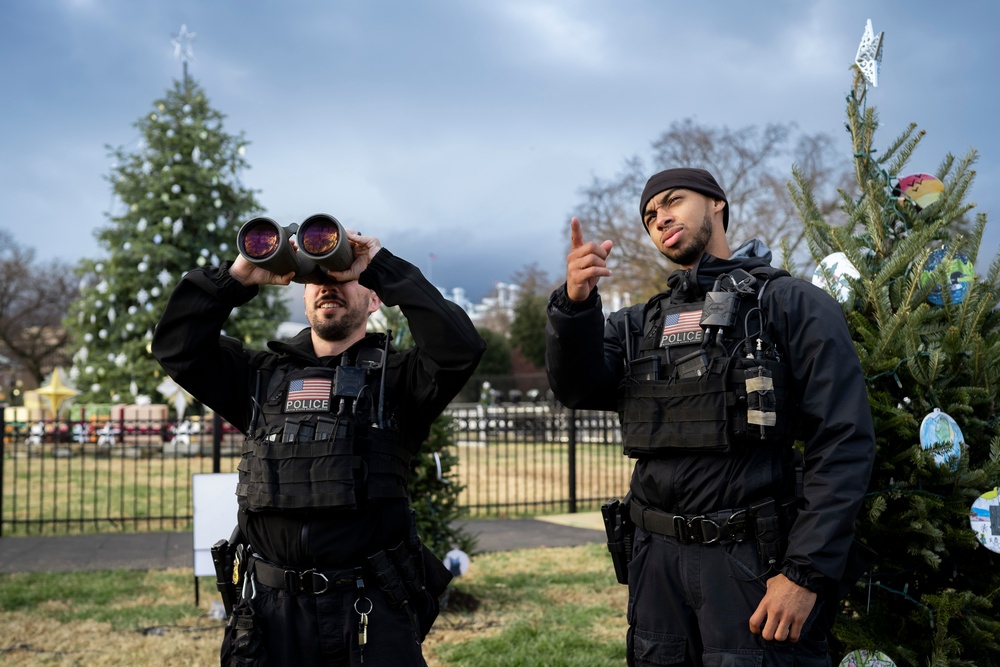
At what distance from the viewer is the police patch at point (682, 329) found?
3.09 metres

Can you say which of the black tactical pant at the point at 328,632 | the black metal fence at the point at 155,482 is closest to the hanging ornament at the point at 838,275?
the black tactical pant at the point at 328,632

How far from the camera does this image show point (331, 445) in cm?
295

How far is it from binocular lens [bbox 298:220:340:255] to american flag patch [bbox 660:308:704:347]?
1260 millimetres

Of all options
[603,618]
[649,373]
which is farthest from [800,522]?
[603,618]

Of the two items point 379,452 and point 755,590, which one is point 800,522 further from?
point 379,452

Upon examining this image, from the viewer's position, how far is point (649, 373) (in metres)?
3.18

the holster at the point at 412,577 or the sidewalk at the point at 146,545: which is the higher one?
the holster at the point at 412,577

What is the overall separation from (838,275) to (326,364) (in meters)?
2.50

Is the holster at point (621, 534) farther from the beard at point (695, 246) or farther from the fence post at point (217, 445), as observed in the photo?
the fence post at point (217, 445)

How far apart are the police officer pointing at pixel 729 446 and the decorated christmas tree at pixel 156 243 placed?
56.6 feet

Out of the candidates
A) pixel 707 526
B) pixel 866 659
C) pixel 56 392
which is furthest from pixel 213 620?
pixel 56 392

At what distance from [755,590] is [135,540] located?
370 inches

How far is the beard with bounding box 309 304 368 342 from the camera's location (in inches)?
128

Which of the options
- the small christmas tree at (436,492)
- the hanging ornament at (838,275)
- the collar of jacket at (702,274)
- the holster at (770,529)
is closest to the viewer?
the holster at (770,529)
